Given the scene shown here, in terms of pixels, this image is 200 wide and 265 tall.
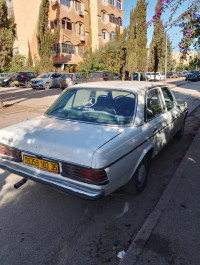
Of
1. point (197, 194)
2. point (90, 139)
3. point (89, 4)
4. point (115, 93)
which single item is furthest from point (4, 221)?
point (89, 4)

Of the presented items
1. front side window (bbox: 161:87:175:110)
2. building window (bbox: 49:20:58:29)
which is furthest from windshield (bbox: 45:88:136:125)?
building window (bbox: 49:20:58:29)

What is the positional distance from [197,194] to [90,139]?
198 cm

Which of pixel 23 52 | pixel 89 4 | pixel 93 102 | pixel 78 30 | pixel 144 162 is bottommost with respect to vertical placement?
pixel 144 162

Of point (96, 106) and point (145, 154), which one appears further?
point (96, 106)

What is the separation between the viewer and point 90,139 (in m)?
2.44

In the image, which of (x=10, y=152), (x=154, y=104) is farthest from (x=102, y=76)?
(x=10, y=152)

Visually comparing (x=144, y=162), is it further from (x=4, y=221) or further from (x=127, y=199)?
(x=4, y=221)

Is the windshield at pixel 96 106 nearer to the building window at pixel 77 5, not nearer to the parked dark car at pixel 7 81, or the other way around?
the parked dark car at pixel 7 81

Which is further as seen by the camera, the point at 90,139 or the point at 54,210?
the point at 54,210

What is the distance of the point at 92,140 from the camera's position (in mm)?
2416

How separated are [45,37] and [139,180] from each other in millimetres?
28257

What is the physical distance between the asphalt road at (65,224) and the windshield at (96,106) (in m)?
1.08

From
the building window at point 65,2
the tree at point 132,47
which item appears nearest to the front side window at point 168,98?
the tree at point 132,47

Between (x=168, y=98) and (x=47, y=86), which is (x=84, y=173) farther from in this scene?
(x=47, y=86)
